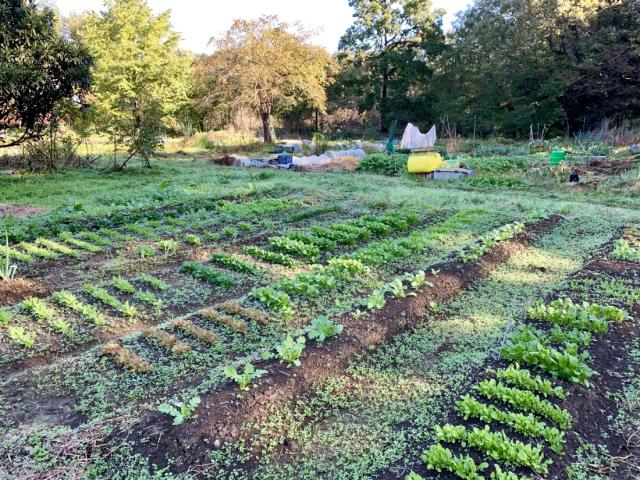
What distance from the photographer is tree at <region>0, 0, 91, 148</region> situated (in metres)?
9.41

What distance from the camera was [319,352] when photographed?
316 cm

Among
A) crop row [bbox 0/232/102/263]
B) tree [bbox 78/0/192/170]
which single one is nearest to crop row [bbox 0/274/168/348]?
crop row [bbox 0/232/102/263]

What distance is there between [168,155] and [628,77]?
67.7ft

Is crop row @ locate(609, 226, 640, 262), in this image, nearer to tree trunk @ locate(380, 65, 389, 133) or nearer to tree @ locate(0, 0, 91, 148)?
tree @ locate(0, 0, 91, 148)

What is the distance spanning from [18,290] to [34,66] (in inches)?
299

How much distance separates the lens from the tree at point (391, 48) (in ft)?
89.5

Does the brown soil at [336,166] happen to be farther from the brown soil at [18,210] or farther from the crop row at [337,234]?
the brown soil at [18,210]

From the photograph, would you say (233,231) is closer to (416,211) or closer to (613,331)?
(416,211)

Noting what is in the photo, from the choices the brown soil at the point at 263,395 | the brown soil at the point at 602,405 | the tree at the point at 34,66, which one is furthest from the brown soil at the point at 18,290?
the tree at the point at 34,66

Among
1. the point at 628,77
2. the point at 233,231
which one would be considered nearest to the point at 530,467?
the point at 233,231

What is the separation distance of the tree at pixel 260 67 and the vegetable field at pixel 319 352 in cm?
1486

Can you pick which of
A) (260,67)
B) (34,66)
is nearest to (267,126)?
(260,67)

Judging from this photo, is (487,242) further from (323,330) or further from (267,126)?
(267,126)

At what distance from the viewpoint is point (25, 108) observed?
10523 mm
